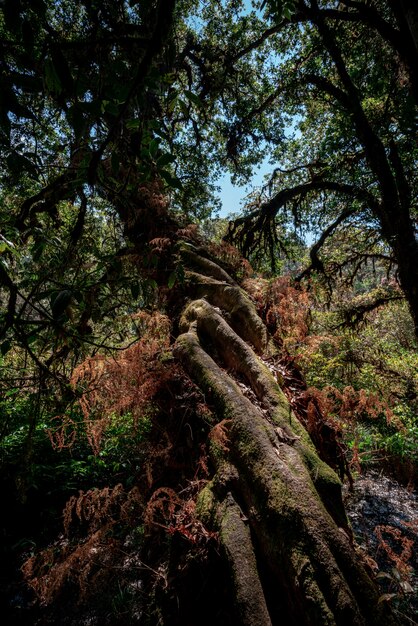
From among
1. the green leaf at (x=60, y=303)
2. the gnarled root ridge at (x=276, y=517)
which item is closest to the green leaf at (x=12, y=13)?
the green leaf at (x=60, y=303)

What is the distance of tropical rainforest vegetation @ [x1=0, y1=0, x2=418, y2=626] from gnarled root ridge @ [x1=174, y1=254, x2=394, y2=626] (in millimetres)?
14

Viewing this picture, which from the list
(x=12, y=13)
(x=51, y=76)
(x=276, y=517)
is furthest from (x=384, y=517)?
(x=12, y=13)

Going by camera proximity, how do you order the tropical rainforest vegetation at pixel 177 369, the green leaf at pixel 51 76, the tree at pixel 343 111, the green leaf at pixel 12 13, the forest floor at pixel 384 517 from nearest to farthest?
1. the green leaf at pixel 12 13
2. the green leaf at pixel 51 76
3. the tropical rainforest vegetation at pixel 177 369
4. the forest floor at pixel 384 517
5. the tree at pixel 343 111

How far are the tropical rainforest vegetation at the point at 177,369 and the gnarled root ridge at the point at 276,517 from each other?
0.01m

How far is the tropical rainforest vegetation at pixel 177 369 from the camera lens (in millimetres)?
1714

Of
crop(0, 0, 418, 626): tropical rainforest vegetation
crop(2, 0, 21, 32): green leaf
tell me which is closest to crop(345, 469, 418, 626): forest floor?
crop(0, 0, 418, 626): tropical rainforest vegetation

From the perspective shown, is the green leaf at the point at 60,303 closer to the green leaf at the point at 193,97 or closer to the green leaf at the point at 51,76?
the green leaf at the point at 51,76

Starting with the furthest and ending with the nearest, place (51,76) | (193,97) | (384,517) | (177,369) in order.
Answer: (384,517)
(177,369)
(193,97)
(51,76)

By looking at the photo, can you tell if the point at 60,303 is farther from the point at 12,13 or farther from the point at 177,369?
the point at 177,369

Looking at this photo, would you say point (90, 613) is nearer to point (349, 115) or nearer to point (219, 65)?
point (349, 115)

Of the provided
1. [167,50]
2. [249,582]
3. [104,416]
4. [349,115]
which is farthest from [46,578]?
[349,115]

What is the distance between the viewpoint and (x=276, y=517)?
210 cm

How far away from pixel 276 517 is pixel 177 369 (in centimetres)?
176

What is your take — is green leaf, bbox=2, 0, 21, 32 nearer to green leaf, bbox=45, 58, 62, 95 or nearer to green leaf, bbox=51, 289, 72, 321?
green leaf, bbox=45, 58, 62, 95
